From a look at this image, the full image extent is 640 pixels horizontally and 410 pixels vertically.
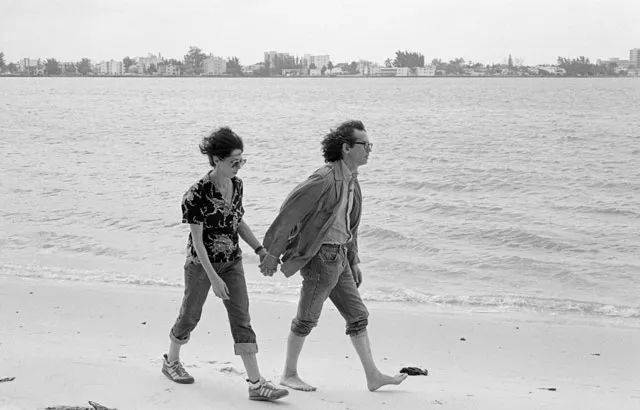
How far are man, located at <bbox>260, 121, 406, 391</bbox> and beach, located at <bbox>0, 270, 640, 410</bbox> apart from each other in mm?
327

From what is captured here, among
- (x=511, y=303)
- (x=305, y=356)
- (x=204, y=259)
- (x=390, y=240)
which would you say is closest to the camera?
(x=204, y=259)

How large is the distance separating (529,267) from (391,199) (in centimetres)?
712

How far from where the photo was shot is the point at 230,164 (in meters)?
4.41

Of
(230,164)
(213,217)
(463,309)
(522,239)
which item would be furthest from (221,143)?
(522,239)

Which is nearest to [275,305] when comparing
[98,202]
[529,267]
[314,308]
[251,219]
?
[314,308]

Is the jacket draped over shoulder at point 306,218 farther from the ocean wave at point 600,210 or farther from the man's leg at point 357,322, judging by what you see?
the ocean wave at point 600,210

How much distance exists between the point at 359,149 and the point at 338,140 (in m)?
0.13

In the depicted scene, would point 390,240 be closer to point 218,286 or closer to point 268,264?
point 268,264

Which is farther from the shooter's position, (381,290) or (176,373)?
(381,290)

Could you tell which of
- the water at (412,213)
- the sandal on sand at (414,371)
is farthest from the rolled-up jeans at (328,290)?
the water at (412,213)

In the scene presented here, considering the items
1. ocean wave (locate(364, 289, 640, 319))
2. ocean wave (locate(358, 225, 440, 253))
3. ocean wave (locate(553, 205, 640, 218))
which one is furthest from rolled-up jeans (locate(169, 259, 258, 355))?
ocean wave (locate(553, 205, 640, 218))

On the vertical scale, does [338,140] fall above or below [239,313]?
above

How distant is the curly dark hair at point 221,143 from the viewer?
4.41 meters

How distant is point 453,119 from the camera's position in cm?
5303
